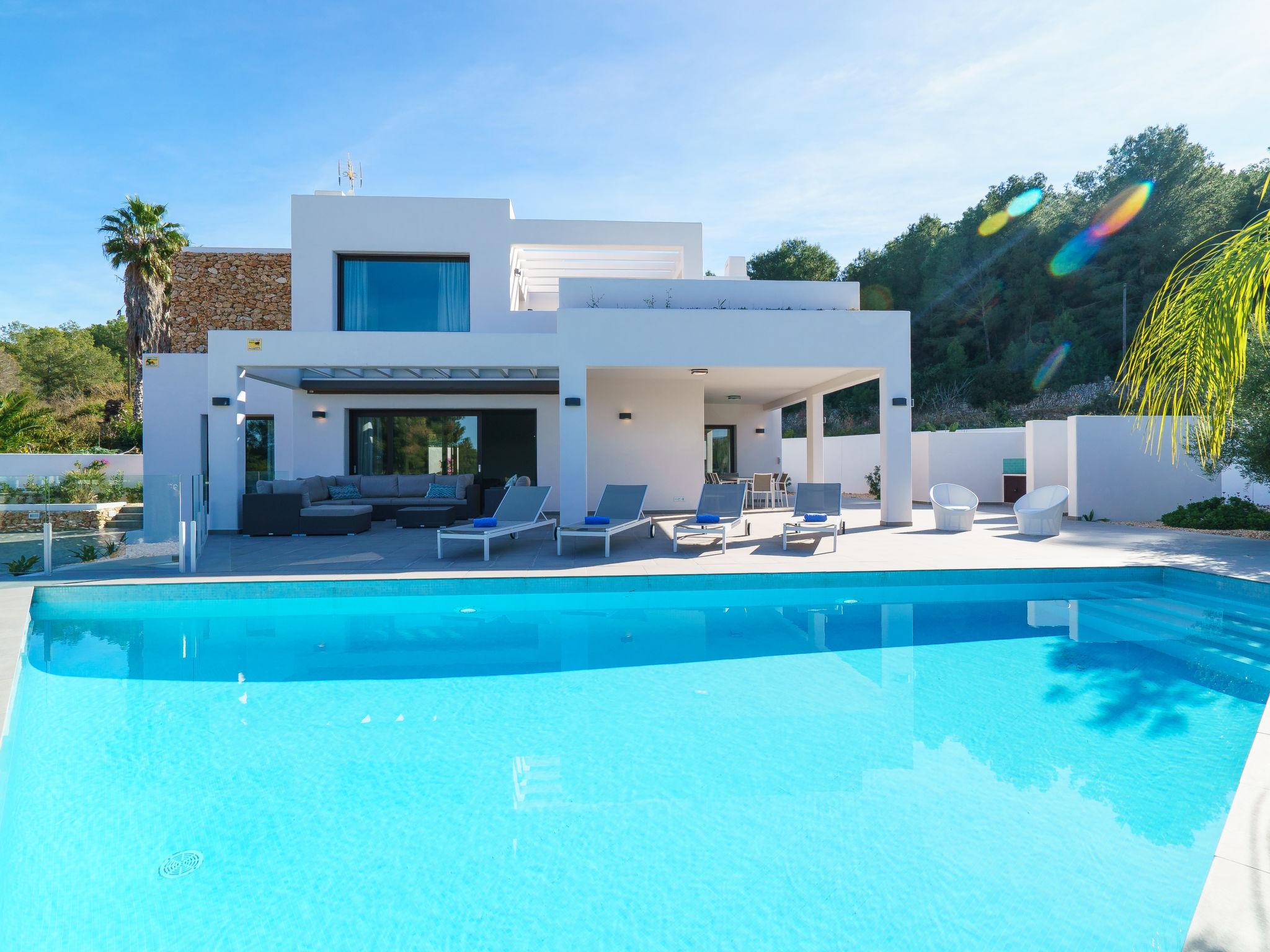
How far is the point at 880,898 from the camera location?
2756 mm

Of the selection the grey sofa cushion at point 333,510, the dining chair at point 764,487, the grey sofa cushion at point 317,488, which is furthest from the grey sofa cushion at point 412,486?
the dining chair at point 764,487

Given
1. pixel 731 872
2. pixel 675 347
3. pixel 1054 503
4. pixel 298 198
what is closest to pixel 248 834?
pixel 731 872

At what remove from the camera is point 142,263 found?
903 inches

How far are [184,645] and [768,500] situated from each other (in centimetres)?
1342

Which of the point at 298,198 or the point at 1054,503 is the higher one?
the point at 298,198

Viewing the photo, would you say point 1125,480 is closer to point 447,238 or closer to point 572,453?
point 572,453

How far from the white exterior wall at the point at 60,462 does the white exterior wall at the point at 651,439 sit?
10720mm

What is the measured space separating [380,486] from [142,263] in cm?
1576

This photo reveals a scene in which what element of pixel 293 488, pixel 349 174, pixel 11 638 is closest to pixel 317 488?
pixel 293 488

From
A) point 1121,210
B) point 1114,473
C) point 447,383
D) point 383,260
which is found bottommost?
point 1114,473

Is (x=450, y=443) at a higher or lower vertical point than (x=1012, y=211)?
lower

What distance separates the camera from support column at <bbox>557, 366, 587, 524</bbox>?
36.6 ft

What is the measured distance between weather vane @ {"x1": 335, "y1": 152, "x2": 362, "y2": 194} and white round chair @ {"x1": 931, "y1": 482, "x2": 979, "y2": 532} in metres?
15.5

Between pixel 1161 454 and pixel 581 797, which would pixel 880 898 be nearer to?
pixel 581 797
